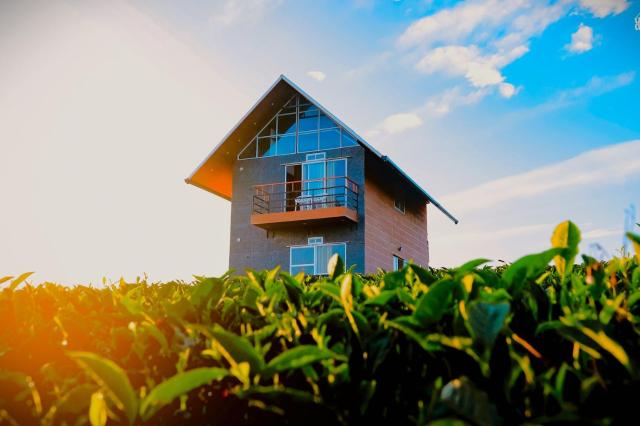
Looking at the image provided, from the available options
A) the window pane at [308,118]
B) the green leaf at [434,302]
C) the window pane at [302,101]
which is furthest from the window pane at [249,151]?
the green leaf at [434,302]

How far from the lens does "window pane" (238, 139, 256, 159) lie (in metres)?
20.9

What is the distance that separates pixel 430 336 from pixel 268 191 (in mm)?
19637

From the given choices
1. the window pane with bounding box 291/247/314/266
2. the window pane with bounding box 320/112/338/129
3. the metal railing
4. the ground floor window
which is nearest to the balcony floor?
the metal railing

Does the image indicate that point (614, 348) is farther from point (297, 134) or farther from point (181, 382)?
point (297, 134)

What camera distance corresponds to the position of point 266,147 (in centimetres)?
2073

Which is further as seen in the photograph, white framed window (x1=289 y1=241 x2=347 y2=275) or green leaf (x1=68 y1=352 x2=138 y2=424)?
white framed window (x1=289 y1=241 x2=347 y2=275)

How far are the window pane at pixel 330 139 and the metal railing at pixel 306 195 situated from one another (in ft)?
4.61

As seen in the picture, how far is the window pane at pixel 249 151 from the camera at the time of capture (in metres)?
20.9

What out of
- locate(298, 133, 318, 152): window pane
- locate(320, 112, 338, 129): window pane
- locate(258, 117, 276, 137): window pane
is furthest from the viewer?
locate(258, 117, 276, 137): window pane

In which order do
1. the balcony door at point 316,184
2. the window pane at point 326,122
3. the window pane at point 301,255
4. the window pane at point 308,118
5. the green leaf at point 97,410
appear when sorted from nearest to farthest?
the green leaf at point 97,410 → the balcony door at point 316,184 → the window pane at point 301,255 → the window pane at point 326,122 → the window pane at point 308,118

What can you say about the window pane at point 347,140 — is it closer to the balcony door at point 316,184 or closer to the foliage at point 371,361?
the balcony door at point 316,184

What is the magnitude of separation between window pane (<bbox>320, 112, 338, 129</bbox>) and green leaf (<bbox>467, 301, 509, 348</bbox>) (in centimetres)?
1916

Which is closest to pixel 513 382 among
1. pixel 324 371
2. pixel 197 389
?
pixel 324 371

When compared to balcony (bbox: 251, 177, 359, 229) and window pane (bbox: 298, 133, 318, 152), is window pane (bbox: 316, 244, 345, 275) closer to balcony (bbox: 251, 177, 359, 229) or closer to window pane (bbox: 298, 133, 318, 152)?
balcony (bbox: 251, 177, 359, 229)
